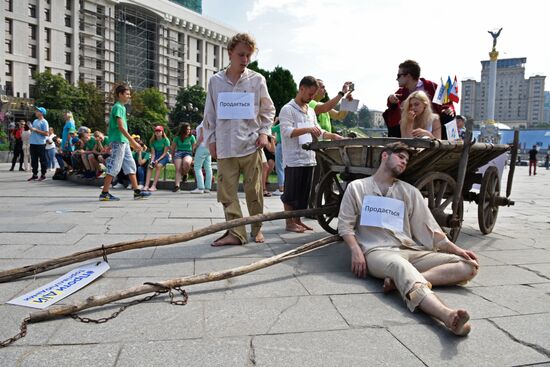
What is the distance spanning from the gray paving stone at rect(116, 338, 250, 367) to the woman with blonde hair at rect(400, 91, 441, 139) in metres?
3.03

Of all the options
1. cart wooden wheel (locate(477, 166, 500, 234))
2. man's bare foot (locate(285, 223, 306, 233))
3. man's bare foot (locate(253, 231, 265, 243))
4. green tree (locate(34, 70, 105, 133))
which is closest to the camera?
man's bare foot (locate(253, 231, 265, 243))

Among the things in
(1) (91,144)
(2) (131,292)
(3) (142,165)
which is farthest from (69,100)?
(2) (131,292)

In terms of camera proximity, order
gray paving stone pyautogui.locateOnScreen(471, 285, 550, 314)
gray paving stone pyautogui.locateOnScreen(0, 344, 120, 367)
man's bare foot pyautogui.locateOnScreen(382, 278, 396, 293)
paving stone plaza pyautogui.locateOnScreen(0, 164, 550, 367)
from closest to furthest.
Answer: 1. gray paving stone pyautogui.locateOnScreen(0, 344, 120, 367)
2. paving stone plaza pyautogui.locateOnScreen(0, 164, 550, 367)
3. gray paving stone pyautogui.locateOnScreen(471, 285, 550, 314)
4. man's bare foot pyautogui.locateOnScreen(382, 278, 396, 293)

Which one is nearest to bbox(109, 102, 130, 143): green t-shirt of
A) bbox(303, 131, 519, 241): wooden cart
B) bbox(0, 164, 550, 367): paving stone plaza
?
bbox(0, 164, 550, 367): paving stone plaza

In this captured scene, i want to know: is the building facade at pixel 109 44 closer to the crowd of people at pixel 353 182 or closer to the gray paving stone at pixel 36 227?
the gray paving stone at pixel 36 227

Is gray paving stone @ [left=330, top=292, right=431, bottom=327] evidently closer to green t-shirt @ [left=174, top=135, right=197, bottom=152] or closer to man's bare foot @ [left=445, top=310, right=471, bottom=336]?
man's bare foot @ [left=445, top=310, right=471, bottom=336]

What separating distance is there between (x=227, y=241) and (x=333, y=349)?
2416 millimetres

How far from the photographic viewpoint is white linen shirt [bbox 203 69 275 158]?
4453 mm

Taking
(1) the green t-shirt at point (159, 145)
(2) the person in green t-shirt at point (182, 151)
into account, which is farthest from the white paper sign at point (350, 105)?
(1) the green t-shirt at point (159, 145)

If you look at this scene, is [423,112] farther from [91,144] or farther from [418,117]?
[91,144]

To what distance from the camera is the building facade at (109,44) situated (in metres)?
64.6

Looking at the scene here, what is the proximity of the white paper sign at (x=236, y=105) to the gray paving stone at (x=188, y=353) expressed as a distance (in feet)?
8.52

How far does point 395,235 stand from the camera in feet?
11.0

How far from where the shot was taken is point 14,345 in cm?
214
